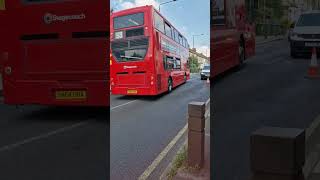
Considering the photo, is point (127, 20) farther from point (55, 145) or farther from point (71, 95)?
point (71, 95)

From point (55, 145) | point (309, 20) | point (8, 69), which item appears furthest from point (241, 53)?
point (8, 69)

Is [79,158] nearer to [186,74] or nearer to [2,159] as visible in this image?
[2,159]

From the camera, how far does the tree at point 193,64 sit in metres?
1.81

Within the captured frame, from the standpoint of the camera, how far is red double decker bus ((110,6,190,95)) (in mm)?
1755

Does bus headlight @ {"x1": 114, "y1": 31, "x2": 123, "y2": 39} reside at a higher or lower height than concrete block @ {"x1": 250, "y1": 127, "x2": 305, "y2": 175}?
higher

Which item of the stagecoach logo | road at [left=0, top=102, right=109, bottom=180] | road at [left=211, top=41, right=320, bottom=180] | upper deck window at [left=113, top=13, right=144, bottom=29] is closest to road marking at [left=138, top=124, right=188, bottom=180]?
upper deck window at [left=113, top=13, right=144, bottom=29]

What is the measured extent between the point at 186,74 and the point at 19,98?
5.16m

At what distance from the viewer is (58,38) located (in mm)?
6070

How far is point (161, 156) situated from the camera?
1.72 meters

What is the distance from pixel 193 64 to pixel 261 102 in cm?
348

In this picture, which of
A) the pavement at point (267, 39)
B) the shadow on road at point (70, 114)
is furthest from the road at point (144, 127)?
the shadow on road at point (70, 114)

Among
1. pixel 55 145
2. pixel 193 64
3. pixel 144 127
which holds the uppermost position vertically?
pixel 193 64

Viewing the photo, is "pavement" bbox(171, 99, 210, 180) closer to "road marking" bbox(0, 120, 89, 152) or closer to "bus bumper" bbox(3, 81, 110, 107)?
"road marking" bbox(0, 120, 89, 152)

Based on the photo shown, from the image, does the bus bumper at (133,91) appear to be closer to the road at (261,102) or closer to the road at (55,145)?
the road at (261,102)
